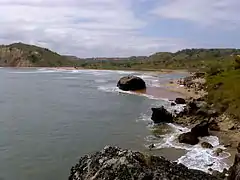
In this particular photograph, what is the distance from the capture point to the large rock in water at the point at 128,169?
1662 cm

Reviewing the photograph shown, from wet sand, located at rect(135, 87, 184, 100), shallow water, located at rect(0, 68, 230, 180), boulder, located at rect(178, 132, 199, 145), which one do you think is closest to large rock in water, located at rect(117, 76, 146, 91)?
wet sand, located at rect(135, 87, 184, 100)

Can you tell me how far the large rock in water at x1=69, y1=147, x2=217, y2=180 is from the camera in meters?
16.6

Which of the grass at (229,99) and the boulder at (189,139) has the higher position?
the grass at (229,99)

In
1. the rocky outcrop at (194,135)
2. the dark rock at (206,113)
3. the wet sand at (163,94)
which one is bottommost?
the wet sand at (163,94)

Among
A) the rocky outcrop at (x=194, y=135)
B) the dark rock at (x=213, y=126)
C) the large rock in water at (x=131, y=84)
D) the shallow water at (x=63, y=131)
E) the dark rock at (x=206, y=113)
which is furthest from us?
the large rock in water at (x=131, y=84)

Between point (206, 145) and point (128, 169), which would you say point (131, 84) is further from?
point (128, 169)

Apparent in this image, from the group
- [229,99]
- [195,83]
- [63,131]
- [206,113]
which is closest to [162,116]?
[206,113]

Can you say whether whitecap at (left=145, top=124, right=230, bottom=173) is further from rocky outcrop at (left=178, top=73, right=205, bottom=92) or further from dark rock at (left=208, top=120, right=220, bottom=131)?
rocky outcrop at (left=178, top=73, right=205, bottom=92)

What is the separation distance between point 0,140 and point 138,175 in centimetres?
2442

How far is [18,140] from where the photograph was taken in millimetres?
37438

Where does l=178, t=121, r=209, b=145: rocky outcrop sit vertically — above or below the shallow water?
above

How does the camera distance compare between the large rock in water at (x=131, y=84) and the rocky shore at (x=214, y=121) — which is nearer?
the rocky shore at (x=214, y=121)

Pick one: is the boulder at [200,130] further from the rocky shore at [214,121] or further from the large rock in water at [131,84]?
the large rock in water at [131,84]

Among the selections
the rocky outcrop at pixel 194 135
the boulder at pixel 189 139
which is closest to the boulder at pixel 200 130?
the rocky outcrop at pixel 194 135
